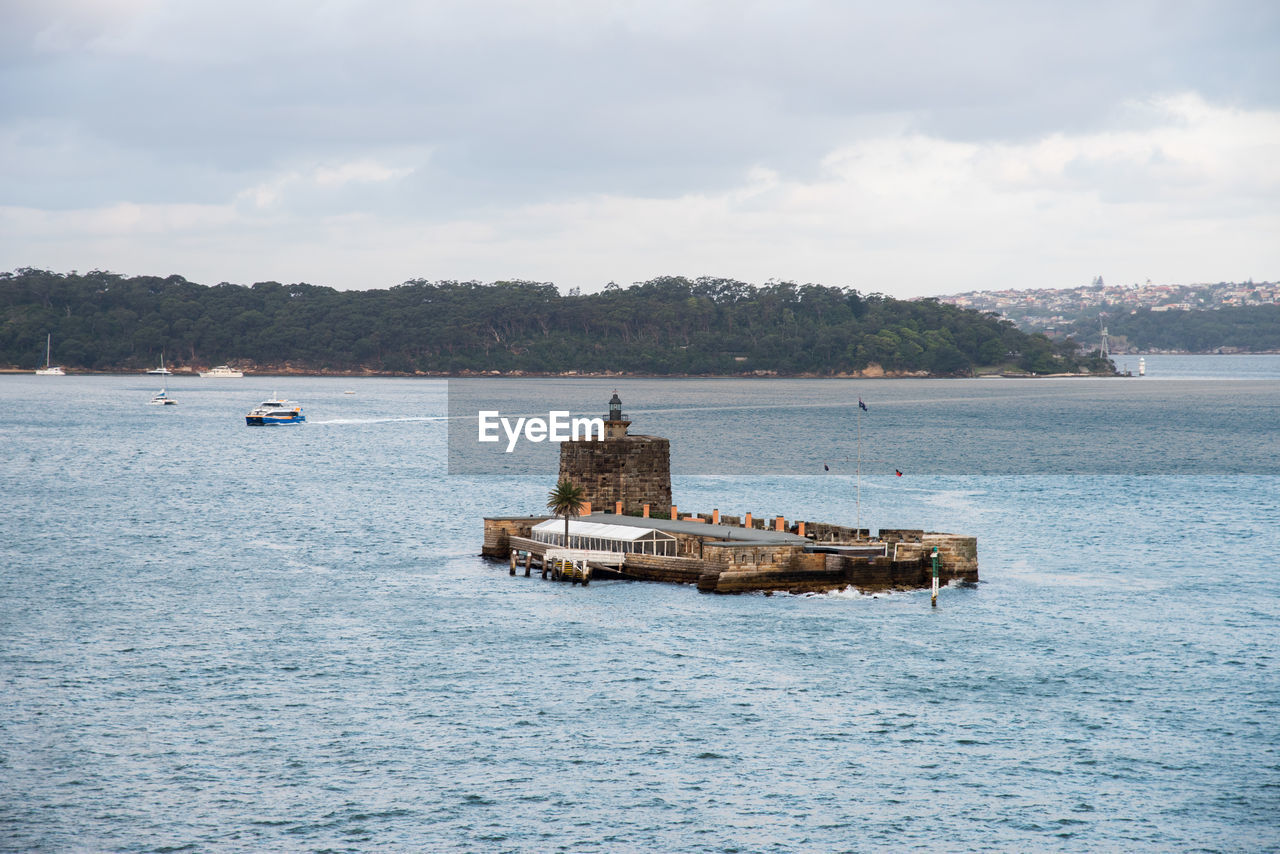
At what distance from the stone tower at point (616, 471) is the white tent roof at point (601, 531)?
10.8 ft

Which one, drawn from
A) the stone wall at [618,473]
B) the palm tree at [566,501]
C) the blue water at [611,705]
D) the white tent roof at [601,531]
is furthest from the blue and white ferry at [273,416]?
the white tent roof at [601,531]

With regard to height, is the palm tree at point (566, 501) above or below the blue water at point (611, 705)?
above

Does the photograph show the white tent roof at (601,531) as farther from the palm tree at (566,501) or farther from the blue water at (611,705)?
the blue water at (611,705)

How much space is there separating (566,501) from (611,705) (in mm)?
21117

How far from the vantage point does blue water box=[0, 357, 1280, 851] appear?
34.1 metres

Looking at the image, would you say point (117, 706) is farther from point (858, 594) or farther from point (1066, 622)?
point (1066, 622)

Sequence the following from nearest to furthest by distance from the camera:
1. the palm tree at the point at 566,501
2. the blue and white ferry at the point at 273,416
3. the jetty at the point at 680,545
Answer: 1. the jetty at the point at 680,545
2. the palm tree at the point at 566,501
3. the blue and white ferry at the point at 273,416

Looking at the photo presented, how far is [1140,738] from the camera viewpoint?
4056 centimetres

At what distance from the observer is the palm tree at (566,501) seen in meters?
63.2

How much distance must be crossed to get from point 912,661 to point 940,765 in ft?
33.0

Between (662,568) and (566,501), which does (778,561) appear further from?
(566,501)

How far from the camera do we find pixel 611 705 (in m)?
43.2

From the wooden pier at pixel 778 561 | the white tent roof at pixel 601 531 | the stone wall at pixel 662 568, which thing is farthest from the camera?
the white tent roof at pixel 601 531

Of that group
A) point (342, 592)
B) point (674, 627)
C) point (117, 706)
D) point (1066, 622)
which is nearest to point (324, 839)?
point (117, 706)
